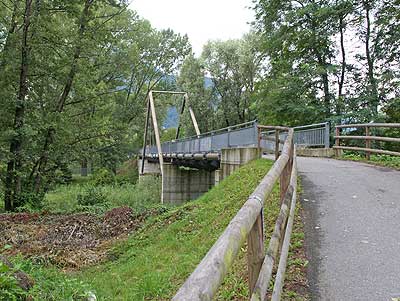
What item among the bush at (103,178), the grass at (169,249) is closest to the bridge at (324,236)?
the grass at (169,249)

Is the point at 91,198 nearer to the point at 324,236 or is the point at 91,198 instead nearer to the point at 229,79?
the point at 324,236

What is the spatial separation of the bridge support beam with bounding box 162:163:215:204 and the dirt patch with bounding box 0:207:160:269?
1232 cm

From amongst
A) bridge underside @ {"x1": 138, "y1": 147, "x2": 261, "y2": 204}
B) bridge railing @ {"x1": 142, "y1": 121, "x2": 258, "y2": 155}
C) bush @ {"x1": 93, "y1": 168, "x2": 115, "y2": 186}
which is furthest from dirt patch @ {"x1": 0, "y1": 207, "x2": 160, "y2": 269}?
bush @ {"x1": 93, "y1": 168, "x2": 115, "y2": 186}

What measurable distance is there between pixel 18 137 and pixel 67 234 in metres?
4.40

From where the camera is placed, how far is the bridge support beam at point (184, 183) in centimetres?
2447

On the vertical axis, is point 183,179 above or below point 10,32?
below

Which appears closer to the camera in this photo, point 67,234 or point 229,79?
point 67,234

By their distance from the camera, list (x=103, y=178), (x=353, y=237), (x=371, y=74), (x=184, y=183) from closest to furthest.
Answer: (x=353, y=237)
(x=371, y=74)
(x=184, y=183)
(x=103, y=178)

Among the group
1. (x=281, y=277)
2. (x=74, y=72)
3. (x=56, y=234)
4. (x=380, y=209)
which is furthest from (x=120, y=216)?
(x=281, y=277)

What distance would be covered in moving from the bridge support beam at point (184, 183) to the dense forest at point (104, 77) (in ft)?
18.3

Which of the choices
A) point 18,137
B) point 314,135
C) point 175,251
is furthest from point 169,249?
point 314,135

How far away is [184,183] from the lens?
2573 centimetres

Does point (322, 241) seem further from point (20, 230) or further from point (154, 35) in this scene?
point (154, 35)

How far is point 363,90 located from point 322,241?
54.5 ft
